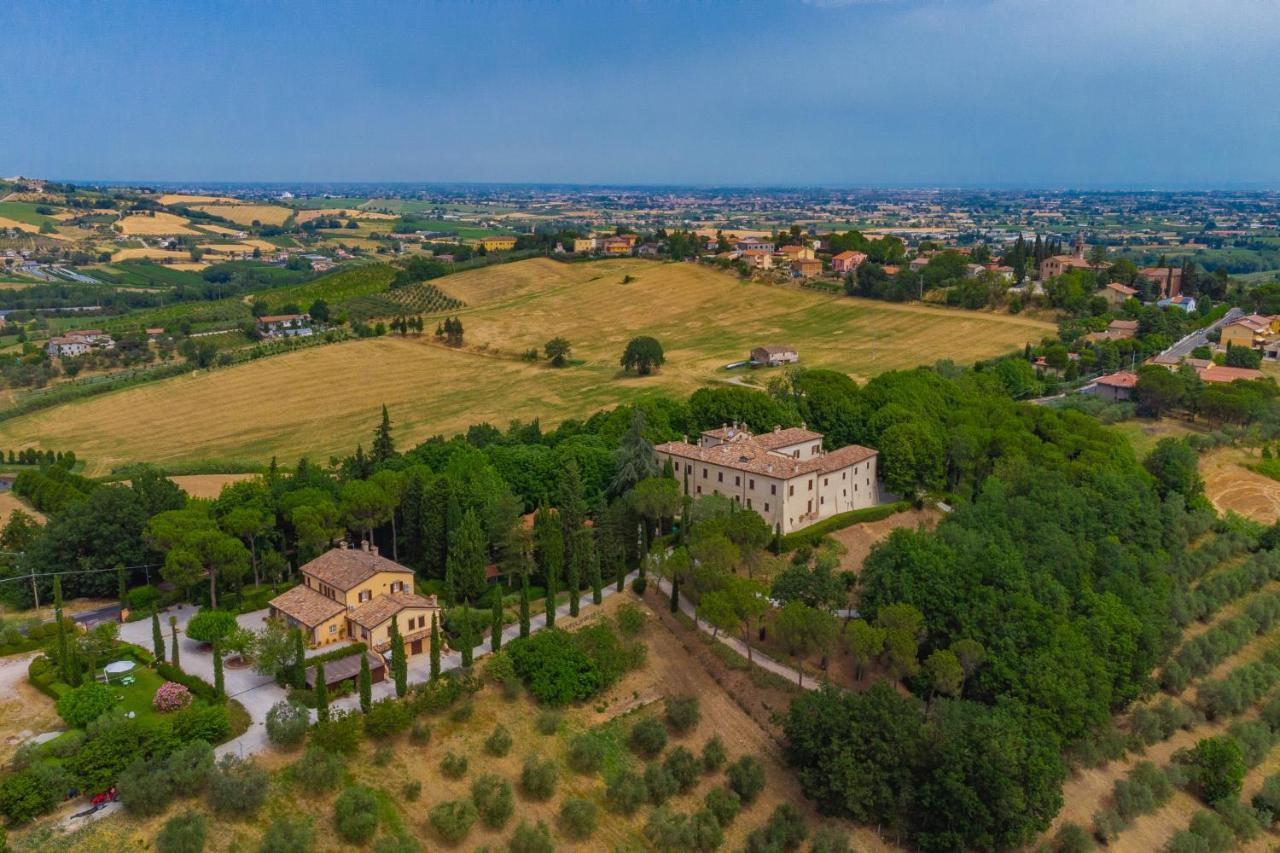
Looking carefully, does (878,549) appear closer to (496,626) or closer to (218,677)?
(496,626)

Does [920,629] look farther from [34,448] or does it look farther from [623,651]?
[34,448]

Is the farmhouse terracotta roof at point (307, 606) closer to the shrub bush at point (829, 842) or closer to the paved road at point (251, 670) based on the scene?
the paved road at point (251, 670)

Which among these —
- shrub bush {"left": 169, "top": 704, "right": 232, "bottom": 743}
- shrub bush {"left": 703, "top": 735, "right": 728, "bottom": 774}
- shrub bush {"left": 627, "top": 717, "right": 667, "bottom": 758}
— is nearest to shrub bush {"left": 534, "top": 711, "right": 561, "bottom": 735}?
shrub bush {"left": 627, "top": 717, "right": 667, "bottom": 758}

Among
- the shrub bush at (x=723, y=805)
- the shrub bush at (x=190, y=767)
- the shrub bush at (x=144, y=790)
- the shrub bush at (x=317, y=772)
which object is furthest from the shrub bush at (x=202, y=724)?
the shrub bush at (x=723, y=805)

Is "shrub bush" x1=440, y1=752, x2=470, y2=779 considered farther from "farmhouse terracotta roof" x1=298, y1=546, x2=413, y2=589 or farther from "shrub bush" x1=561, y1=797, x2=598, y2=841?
"farmhouse terracotta roof" x1=298, y1=546, x2=413, y2=589

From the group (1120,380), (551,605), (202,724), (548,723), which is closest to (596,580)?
(551,605)

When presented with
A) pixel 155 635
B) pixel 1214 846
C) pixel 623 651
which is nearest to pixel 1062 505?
pixel 1214 846
